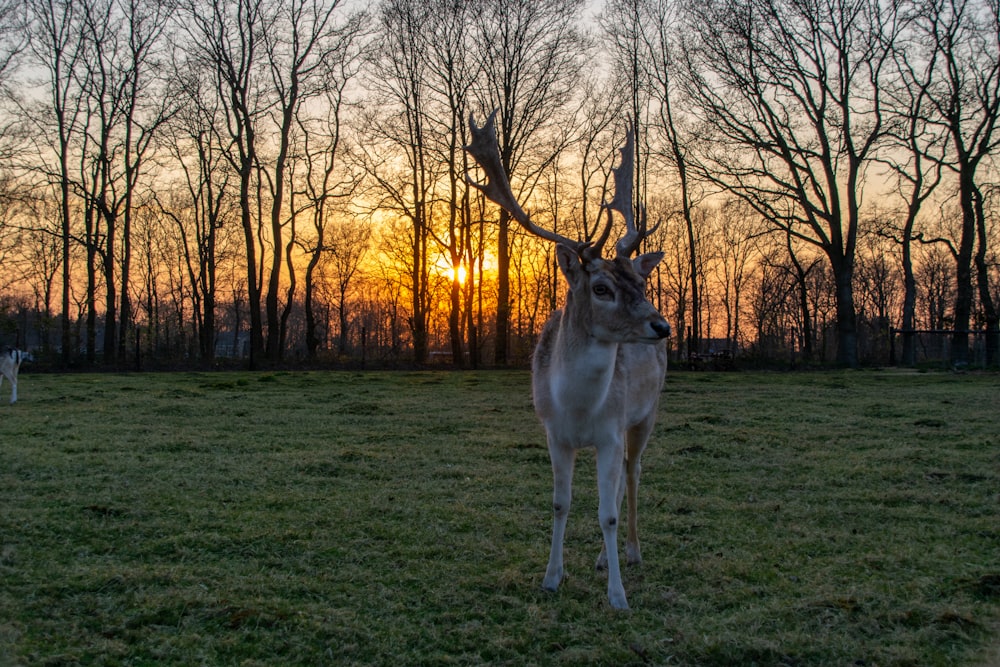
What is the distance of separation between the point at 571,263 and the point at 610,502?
1.52m

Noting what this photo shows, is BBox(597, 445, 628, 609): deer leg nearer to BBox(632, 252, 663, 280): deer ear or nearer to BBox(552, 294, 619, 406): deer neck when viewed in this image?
BBox(552, 294, 619, 406): deer neck

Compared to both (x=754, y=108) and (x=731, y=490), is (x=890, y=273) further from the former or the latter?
(x=731, y=490)

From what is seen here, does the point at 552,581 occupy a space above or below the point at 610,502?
below

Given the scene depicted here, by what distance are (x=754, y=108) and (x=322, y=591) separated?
104ft

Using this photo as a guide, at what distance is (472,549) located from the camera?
532 centimetres

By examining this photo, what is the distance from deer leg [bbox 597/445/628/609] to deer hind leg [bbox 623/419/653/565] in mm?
622

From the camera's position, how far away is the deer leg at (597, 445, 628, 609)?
4395 millimetres

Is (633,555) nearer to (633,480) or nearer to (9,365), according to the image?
(633,480)

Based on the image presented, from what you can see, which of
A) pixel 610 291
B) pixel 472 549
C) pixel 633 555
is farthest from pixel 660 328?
pixel 472 549

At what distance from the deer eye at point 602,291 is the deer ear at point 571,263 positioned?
206 mm

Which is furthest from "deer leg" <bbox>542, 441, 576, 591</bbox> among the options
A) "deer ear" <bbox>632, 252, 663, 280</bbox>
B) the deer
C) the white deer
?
the white deer

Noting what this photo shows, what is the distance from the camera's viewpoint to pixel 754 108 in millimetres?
31922

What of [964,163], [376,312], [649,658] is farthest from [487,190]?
[376,312]

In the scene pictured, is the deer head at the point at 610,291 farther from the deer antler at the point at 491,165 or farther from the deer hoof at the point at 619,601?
the deer hoof at the point at 619,601
